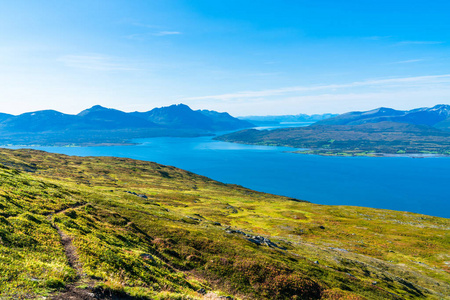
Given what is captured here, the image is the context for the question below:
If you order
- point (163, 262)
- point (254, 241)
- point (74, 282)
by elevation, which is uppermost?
point (74, 282)

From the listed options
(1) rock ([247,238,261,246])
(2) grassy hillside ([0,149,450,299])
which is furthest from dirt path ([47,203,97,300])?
(1) rock ([247,238,261,246])

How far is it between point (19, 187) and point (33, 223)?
22171 mm

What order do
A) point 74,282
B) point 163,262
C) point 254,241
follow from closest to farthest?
point 74,282, point 163,262, point 254,241

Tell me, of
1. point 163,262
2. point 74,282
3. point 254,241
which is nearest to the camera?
point 74,282

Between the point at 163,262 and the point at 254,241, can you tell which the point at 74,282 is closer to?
the point at 163,262

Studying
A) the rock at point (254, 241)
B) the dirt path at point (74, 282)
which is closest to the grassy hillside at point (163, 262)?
the dirt path at point (74, 282)

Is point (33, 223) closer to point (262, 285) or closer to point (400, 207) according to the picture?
point (262, 285)

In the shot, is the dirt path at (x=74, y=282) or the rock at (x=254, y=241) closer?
the dirt path at (x=74, y=282)

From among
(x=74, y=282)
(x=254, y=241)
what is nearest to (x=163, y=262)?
(x=74, y=282)

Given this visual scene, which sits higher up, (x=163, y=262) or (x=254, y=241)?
(x=163, y=262)

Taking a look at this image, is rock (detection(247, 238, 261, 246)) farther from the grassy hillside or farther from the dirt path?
the dirt path

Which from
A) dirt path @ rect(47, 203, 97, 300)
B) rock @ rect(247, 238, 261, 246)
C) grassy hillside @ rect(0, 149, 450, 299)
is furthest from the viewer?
rock @ rect(247, 238, 261, 246)

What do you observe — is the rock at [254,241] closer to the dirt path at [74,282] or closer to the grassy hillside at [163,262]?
the grassy hillside at [163,262]

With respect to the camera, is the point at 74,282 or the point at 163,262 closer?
the point at 74,282
